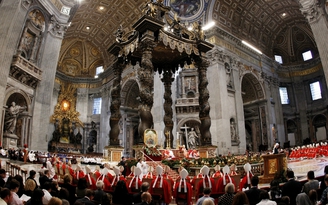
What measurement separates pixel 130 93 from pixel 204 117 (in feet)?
47.8

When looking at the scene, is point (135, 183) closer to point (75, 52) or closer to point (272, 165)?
point (272, 165)

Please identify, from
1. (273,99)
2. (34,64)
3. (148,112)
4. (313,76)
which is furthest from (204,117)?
(313,76)

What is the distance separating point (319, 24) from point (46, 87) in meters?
15.4

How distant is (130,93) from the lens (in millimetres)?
22766

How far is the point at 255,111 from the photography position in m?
21.5

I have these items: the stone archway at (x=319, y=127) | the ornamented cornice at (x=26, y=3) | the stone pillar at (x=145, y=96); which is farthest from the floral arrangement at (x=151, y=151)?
the stone archway at (x=319, y=127)

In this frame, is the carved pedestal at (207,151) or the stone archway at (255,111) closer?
the carved pedestal at (207,151)

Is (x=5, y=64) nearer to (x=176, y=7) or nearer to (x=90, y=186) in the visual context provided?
(x=90, y=186)

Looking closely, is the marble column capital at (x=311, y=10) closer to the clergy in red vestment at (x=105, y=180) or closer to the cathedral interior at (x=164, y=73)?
the cathedral interior at (x=164, y=73)

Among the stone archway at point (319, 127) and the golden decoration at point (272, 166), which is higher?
the stone archway at point (319, 127)

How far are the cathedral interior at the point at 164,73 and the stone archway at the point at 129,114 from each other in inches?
3.9

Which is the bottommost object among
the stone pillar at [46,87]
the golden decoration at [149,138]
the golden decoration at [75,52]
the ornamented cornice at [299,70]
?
the golden decoration at [149,138]

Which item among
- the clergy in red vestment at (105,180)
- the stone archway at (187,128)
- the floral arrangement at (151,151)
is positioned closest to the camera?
the clergy in red vestment at (105,180)

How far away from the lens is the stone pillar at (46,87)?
13594 millimetres
